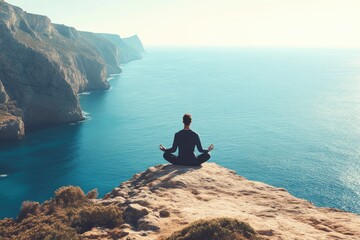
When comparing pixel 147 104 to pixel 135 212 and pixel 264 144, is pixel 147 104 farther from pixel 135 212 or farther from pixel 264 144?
pixel 135 212

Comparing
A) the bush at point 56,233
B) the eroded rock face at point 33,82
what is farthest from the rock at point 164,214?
the eroded rock face at point 33,82

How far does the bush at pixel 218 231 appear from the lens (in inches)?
444

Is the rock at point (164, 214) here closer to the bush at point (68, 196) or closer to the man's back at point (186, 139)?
the man's back at point (186, 139)

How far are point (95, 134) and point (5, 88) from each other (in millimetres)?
40855

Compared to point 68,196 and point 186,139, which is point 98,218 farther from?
point 68,196

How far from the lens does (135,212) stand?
14.6 metres

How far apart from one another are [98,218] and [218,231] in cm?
598

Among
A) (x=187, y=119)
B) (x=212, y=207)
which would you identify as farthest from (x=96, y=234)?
(x=187, y=119)

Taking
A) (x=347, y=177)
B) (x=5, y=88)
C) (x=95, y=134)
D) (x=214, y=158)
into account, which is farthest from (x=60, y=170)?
(x=347, y=177)

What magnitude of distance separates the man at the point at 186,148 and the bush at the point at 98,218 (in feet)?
20.2

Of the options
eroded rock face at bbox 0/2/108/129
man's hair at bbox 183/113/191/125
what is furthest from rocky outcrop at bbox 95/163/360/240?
eroded rock face at bbox 0/2/108/129

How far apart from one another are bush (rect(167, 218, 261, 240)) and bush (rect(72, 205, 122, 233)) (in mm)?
3531

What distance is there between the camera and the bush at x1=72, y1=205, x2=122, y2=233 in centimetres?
1421

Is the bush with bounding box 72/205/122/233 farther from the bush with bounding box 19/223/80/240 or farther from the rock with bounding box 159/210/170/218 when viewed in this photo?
the rock with bounding box 159/210/170/218
